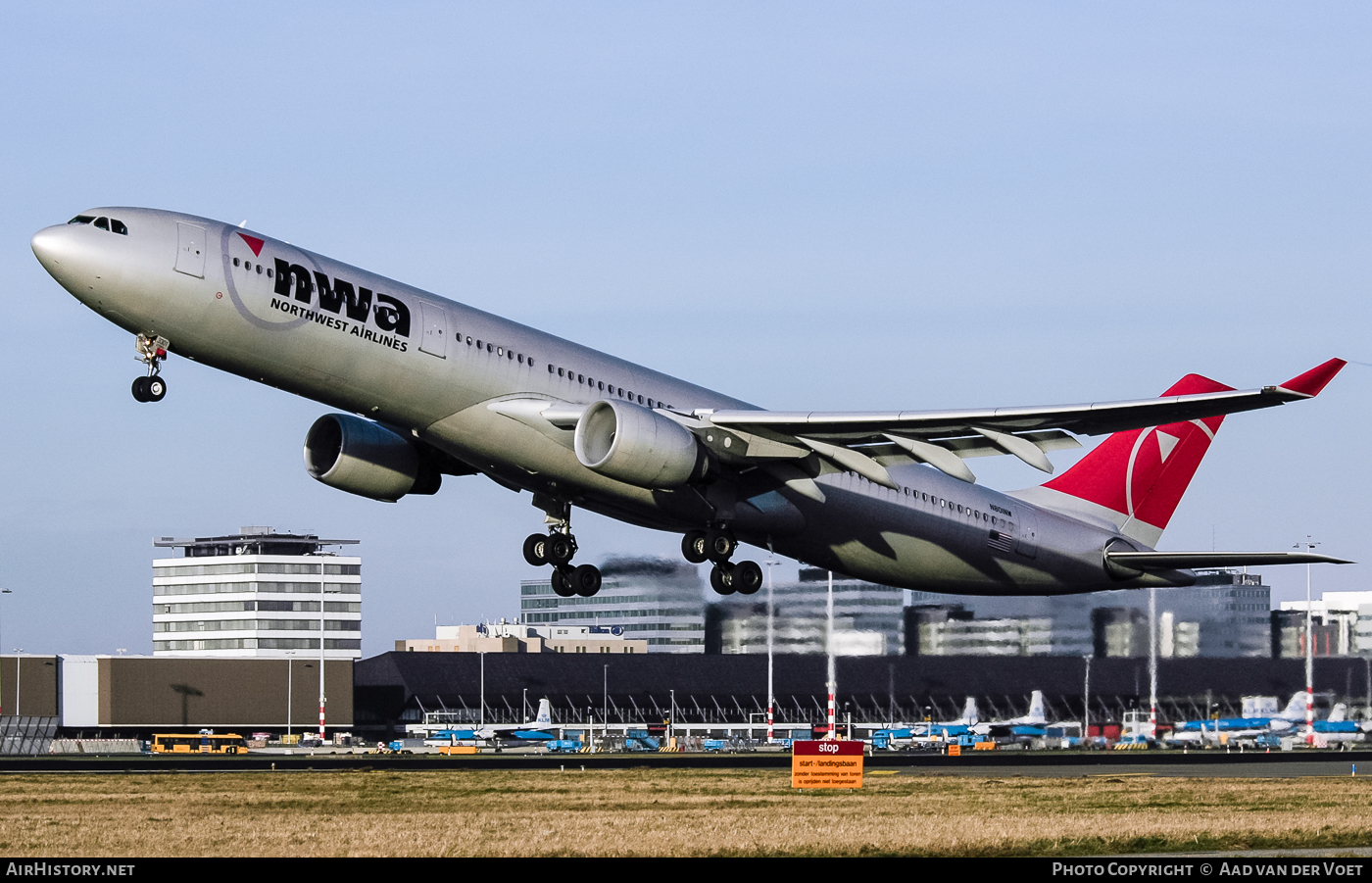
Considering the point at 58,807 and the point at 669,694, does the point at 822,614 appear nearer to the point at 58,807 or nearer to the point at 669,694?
the point at 669,694

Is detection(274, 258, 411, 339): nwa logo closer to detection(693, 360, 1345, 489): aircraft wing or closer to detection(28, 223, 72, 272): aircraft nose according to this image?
detection(28, 223, 72, 272): aircraft nose

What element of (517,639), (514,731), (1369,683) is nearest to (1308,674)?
(1369,683)

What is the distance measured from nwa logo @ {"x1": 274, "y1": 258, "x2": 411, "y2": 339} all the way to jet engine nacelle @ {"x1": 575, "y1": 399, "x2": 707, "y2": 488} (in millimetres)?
3922

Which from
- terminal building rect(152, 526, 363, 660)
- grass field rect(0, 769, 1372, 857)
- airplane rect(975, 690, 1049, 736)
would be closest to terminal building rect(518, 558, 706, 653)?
airplane rect(975, 690, 1049, 736)

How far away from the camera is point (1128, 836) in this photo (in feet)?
93.8

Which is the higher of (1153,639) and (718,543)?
(718,543)

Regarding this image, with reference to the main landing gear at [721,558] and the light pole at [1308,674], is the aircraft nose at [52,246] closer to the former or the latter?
the main landing gear at [721,558]

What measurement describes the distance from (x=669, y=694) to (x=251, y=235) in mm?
70418

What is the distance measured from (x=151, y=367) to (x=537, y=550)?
33.0 ft

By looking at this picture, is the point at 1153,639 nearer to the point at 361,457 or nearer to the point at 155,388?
the point at 361,457

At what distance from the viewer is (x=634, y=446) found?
32844 mm

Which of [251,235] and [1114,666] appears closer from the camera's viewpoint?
[251,235]

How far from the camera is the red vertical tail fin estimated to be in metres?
45.8
